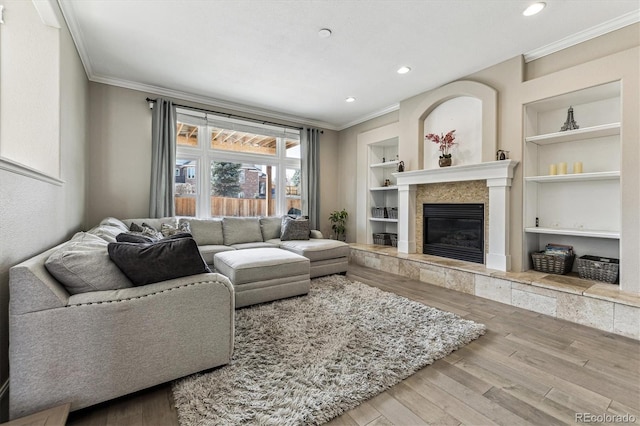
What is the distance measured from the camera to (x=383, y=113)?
502 centimetres

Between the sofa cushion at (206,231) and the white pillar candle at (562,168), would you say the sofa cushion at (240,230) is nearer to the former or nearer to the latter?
the sofa cushion at (206,231)

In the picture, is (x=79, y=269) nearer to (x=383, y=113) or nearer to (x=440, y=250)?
(x=440, y=250)

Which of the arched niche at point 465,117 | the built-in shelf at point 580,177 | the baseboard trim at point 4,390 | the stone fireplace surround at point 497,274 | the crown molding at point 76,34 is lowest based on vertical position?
the baseboard trim at point 4,390

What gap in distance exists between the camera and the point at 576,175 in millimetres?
2775

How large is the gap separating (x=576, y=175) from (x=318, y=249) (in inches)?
116

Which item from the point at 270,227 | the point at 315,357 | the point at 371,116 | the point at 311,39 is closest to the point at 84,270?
the point at 315,357

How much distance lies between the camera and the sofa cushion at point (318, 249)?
3.78m

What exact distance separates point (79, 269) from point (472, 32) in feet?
12.1

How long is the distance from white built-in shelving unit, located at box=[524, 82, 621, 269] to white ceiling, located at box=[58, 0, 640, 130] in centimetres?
71

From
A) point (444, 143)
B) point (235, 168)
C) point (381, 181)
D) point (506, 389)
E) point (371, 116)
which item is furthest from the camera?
point (381, 181)

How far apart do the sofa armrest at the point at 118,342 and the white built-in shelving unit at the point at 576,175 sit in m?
3.43

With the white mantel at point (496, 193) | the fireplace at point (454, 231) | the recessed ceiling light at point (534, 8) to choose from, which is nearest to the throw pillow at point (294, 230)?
the fireplace at point (454, 231)

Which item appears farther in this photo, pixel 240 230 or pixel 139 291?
pixel 240 230

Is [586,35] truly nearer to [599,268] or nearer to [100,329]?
[599,268]
